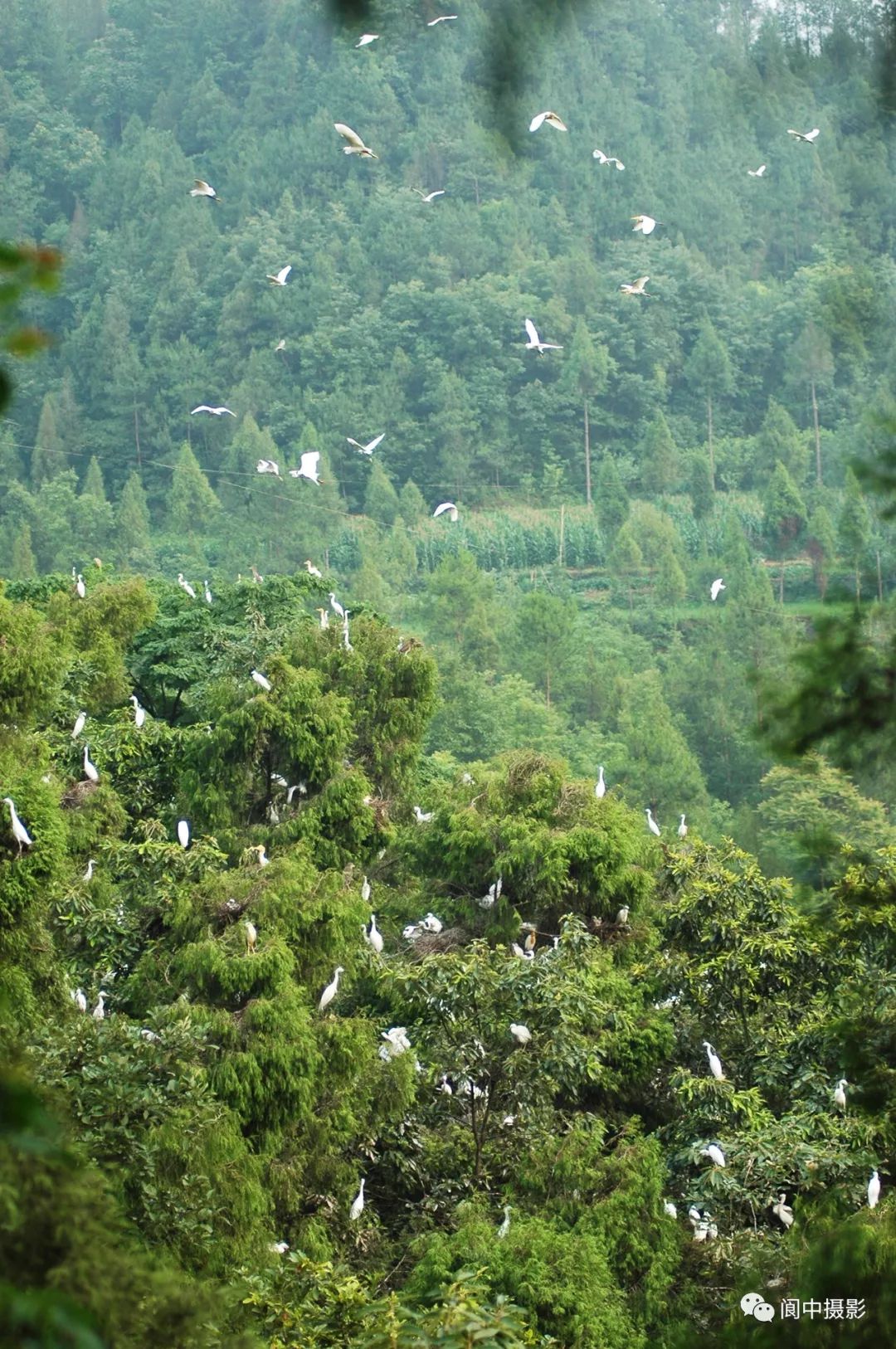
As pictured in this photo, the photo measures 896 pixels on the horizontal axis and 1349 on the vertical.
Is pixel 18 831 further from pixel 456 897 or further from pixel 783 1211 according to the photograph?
pixel 456 897

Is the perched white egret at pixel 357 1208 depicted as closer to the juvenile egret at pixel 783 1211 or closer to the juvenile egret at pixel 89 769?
the juvenile egret at pixel 783 1211

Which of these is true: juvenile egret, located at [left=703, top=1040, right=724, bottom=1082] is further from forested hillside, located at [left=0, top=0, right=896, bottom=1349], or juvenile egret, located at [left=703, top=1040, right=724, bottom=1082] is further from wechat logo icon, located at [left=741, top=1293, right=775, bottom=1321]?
wechat logo icon, located at [left=741, top=1293, right=775, bottom=1321]

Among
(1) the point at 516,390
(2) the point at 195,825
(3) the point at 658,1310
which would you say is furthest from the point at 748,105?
(1) the point at 516,390

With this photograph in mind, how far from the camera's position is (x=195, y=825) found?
40.6 feet

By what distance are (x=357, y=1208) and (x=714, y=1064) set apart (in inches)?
78.1

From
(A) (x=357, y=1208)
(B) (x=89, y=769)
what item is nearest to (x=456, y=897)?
(B) (x=89, y=769)

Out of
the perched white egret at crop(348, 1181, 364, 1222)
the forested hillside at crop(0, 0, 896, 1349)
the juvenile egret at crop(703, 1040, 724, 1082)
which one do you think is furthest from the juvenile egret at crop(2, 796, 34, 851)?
the juvenile egret at crop(703, 1040, 724, 1082)

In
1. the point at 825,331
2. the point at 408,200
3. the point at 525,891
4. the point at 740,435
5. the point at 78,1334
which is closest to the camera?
the point at 78,1334

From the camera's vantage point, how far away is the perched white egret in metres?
8.41

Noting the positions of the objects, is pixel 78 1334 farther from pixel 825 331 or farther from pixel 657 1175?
pixel 825 331

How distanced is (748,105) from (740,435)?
162 feet

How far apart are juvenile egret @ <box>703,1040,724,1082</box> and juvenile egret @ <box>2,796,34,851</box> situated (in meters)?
3.56

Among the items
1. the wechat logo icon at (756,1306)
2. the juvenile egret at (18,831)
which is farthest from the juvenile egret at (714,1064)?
the juvenile egret at (18,831)

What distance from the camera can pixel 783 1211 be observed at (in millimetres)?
7863
